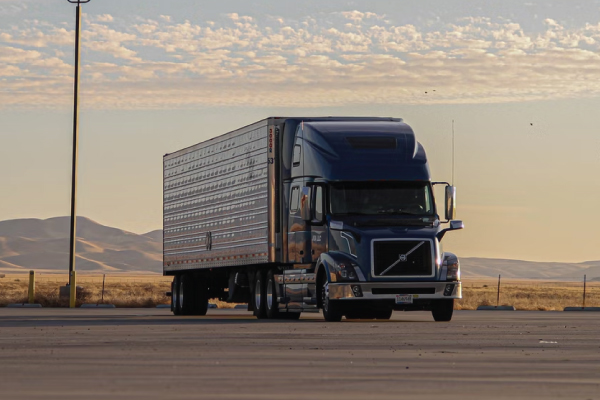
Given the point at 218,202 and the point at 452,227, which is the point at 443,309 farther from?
the point at 218,202

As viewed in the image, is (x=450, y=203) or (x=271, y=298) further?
(x=271, y=298)

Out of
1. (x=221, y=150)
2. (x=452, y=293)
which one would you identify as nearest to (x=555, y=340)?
(x=452, y=293)

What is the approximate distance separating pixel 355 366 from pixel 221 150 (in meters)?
18.7

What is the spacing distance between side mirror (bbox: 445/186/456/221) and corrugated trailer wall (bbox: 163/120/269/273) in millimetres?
4016

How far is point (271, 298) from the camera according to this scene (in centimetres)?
3102

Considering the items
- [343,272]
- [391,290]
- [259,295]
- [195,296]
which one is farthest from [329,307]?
[195,296]

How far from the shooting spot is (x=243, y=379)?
1398 centimetres

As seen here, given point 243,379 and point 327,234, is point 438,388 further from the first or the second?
point 327,234

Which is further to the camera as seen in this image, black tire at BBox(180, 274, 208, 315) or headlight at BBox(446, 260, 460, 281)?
black tire at BBox(180, 274, 208, 315)

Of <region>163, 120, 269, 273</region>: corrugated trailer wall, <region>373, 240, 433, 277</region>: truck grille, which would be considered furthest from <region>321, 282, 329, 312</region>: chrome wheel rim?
<region>163, 120, 269, 273</region>: corrugated trailer wall

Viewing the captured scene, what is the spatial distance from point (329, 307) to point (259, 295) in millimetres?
3754

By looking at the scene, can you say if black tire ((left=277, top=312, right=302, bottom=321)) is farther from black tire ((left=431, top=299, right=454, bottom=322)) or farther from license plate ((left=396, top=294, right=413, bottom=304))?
license plate ((left=396, top=294, right=413, bottom=304))

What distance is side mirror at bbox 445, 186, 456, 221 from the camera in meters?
29.1

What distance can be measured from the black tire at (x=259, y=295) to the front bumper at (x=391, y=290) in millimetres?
3652
